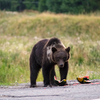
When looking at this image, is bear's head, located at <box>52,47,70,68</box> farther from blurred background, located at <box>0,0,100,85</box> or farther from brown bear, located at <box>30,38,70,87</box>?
blurred background, located at <box>0,0,100,85</box>

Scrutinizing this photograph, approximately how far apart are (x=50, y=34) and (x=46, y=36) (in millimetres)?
1041

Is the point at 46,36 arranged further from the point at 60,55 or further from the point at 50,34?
the point at 60,55

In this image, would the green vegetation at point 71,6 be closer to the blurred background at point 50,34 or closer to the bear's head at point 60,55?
the blurred background at point 50,34

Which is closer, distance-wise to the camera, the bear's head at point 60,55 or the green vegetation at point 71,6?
the bear's head at point 60,55

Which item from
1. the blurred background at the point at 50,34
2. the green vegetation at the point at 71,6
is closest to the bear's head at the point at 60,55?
A: the blurred background at the point at 50,34

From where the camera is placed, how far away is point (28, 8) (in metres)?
58.2

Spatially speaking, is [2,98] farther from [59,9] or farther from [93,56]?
[59,9]

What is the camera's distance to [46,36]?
103ft

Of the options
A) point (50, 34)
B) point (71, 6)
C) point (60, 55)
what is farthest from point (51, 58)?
point (71, 6)

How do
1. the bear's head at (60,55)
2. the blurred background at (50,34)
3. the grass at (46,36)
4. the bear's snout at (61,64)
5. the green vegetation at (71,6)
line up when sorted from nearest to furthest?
the bear's snout at (61,64) → the bear's head at (60,55) → the blurred background at (50,34) → the grass at (46,36) → the green vegetation at (71,6)

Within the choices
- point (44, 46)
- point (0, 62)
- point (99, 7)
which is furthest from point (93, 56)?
point (99, 7)

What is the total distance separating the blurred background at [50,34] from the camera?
12861 millimetres

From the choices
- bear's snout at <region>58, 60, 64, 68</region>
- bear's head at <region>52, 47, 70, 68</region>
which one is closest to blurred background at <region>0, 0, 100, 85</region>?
bear's head at <region>52, 47, 70, 68</region>

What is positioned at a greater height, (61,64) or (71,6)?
(61,64)
